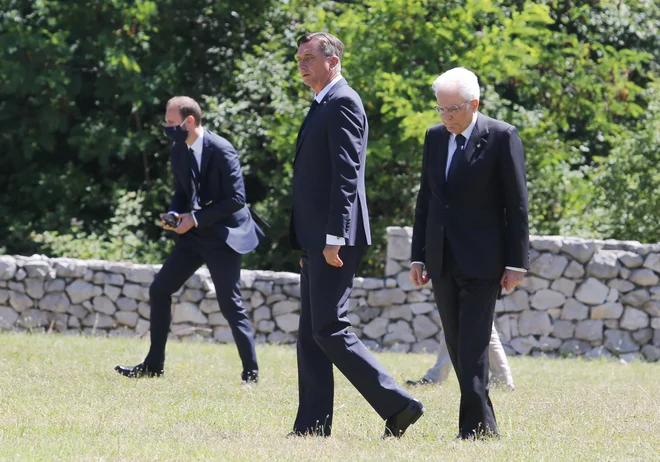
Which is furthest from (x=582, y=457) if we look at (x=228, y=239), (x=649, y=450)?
(x=228, y=239)

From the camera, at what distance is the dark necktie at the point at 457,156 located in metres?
5.20

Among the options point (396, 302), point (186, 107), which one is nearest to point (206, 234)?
point (186, 107)

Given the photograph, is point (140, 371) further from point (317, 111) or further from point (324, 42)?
point (324, 42)

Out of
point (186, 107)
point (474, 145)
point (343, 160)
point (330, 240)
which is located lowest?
point (330, 240)

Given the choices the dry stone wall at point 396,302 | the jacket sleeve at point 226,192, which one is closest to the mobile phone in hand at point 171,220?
the jacket sleeve at point 226,192

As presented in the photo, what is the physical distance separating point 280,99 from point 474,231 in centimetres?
837

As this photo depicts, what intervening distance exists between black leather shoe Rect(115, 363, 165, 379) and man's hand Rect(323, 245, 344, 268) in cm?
278

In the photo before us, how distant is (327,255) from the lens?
501 centimetres

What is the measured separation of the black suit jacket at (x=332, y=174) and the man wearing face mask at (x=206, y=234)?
6.73 ft

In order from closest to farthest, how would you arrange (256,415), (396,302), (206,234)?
1. (256,415)
2. (206,234)
3. (396,302)

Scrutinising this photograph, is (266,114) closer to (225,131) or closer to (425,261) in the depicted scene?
(225,131)

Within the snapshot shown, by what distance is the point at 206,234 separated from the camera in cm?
728

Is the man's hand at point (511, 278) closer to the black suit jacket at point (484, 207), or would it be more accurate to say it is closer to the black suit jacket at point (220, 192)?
the black suit jacket at point (484, 207)

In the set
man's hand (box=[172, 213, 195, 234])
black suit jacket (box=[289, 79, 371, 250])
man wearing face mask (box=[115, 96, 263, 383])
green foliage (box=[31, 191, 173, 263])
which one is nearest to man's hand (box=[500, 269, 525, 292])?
black suit jacket (box=[289, 79, 371, 250])
